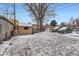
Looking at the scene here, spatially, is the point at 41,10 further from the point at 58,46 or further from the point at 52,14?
the point at 58,46

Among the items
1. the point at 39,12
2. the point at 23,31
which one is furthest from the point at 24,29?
the point at 39,12

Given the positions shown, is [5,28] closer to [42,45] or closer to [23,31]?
[23,31]

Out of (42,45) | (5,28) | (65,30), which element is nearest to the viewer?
(42,45)

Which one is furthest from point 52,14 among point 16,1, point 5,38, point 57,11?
point 5,38

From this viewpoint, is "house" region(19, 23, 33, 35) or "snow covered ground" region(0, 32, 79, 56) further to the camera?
"house" region(19, 23, 33, 35)

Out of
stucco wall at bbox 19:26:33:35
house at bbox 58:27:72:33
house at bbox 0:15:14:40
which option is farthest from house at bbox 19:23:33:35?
house at bbox 58:27:72:33

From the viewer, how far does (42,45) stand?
3.77 meters

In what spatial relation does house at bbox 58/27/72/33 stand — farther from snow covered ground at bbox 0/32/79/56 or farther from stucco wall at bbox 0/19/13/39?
stucco wall at bbox 0/19/13/39

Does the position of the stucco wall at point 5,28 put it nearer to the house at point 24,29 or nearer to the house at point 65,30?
the house at point 24,29

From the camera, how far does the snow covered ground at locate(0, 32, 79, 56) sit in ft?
12.0

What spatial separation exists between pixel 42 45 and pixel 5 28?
86 centimetres

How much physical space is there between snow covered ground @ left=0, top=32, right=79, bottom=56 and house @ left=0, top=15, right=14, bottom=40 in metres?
0.15

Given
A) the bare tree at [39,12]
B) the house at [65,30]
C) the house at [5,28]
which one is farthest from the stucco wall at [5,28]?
the house at [65,30]

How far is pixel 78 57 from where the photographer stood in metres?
3.59
